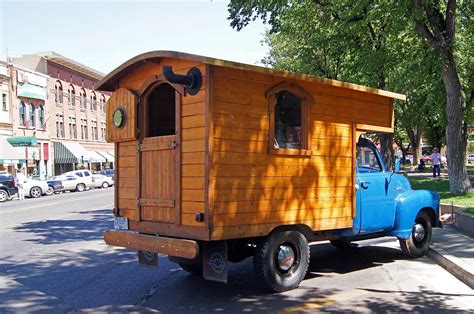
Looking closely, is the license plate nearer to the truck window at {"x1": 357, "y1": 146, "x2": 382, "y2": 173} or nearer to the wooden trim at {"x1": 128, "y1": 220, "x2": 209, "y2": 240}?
the wooden trim at {"x1": 128, "y1": 220, "x2": 209, "y2": 240}

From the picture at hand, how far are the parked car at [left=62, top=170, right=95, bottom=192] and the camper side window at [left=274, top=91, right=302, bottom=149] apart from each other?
32325 millimetres

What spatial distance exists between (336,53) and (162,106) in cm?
1759

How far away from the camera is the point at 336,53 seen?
23328 mm

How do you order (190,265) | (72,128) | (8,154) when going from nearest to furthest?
1. (190,265)
2. (8,154)
3. (72,128)

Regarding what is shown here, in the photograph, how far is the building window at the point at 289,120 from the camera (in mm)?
6711

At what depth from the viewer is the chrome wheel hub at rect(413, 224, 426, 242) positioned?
8859 mm

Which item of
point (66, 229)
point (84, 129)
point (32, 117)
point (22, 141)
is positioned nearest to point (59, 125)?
point (32, 117)

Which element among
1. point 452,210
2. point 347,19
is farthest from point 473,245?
point 347,19

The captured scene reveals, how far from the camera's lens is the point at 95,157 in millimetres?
58188

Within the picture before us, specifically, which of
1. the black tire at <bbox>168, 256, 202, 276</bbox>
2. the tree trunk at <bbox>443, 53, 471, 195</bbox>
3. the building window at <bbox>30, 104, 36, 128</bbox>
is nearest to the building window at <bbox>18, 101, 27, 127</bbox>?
the building window at <bbox>30, 104, 36, 128</bbox>

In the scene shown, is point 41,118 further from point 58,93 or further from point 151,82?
point 151,82

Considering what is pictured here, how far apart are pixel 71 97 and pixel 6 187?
2906 centimetres

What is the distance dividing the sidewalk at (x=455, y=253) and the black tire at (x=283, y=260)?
242cm

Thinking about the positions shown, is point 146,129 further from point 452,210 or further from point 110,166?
point 110,166
